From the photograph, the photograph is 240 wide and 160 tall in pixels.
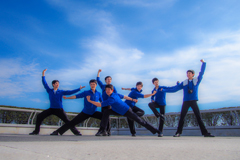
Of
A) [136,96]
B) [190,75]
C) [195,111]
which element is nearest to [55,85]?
[136,96]

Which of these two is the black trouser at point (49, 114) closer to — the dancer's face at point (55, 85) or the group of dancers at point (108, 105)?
the group of dancers at point (108, 105)

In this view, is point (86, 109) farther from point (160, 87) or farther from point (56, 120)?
point (56, 120)

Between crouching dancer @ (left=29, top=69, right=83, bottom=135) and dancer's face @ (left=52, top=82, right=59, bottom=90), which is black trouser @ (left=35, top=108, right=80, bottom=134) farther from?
dancer's face @ (left=52, top=82, right=59, bottom=90)

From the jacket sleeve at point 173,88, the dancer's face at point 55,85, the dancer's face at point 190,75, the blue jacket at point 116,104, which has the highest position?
the dancer's face at point 190,75

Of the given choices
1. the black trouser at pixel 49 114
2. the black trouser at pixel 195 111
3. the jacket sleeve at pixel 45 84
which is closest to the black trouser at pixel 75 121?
the black trouser at pixel 49 114

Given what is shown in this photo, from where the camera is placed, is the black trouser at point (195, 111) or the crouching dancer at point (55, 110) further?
the crouching dancer at point (55, 110)

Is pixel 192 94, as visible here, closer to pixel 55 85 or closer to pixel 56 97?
pixel 56 97

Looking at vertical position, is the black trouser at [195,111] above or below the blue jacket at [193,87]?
below

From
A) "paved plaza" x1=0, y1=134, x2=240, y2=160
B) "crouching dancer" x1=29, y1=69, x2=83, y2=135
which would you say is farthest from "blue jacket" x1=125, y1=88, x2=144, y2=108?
"paved plaza" x1=0, y1=134, x2=240, y2=160

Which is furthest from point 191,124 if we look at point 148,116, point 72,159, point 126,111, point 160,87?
point 72,159

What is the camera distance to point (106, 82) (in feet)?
24.4

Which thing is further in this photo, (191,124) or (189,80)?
(191,124)

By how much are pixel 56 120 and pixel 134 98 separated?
583 centimetres

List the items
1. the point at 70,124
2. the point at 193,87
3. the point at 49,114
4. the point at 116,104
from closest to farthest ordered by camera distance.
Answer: the point at 116,104 < the point at 193,87 < the point at 70,124 < the point at 49,114
